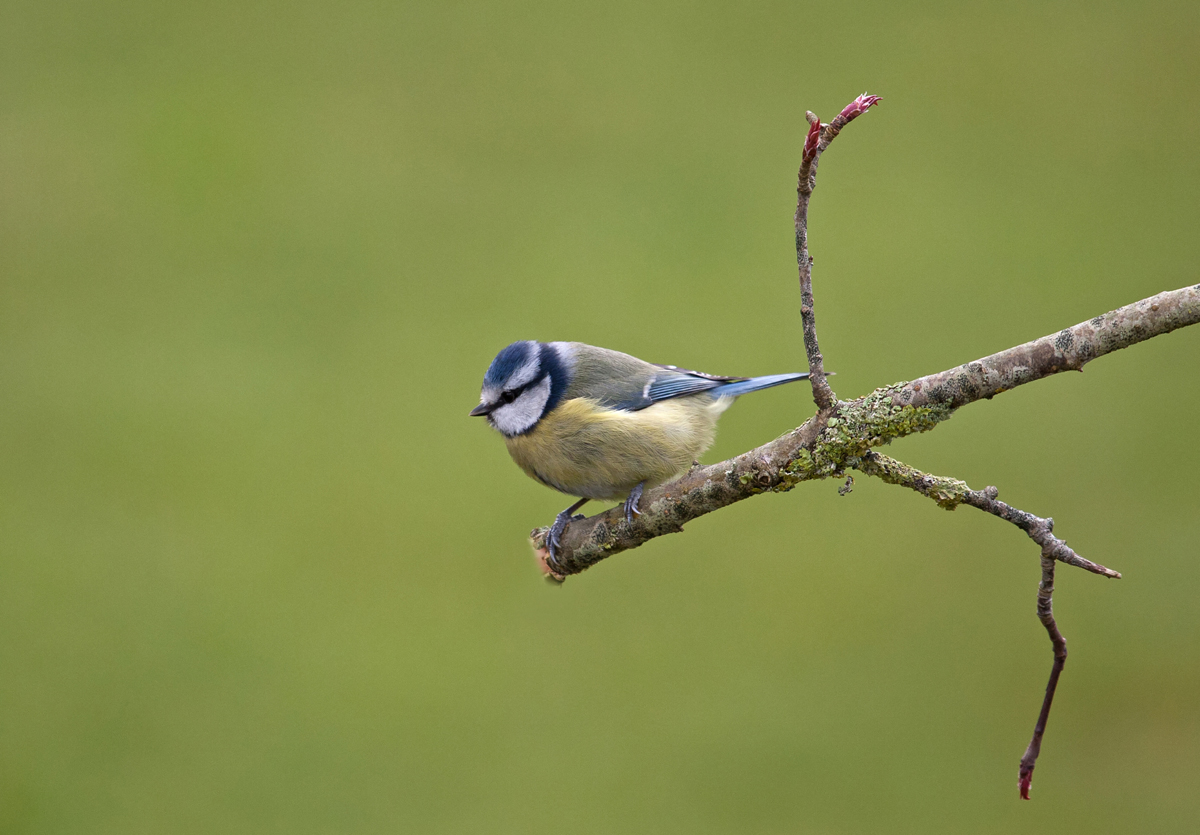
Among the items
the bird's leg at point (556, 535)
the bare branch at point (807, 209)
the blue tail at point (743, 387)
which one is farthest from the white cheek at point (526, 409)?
the bare branch at point (807, 209)

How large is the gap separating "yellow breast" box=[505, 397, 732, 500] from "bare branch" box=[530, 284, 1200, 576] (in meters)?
0.15

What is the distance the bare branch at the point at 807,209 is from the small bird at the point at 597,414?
405mm

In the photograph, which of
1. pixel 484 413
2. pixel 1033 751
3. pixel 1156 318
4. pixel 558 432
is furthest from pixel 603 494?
pixel 1156 318

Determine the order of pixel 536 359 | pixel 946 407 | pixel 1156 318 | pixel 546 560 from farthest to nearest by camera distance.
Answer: pixel 536 359, pixel 546 560, pixel 946 407, pixel 1156 318

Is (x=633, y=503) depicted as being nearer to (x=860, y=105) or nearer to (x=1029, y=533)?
(x=1029, y=533)

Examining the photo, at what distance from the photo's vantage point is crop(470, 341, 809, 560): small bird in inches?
45.8

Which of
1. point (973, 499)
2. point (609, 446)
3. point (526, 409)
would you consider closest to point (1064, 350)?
point (973, 499)

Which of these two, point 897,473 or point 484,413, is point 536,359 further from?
point 897,473

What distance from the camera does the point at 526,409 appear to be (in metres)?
1.24

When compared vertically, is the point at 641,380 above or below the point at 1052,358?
above

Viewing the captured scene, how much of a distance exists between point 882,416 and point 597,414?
514 mm

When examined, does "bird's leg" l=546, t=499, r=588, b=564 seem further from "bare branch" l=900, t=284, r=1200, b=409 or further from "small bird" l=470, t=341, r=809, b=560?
"bare branch" l=900, t=284, r=1200, b=409

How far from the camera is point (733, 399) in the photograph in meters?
1.32

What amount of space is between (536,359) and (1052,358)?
72 cm
